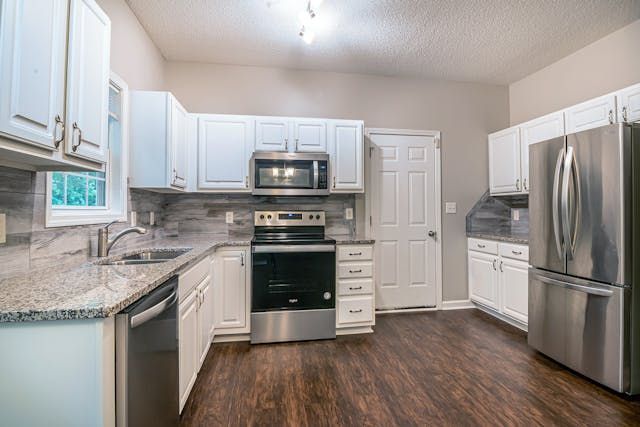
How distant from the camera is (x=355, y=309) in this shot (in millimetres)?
2854

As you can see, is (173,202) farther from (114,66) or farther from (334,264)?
(334,264)

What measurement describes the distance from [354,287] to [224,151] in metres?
1.84

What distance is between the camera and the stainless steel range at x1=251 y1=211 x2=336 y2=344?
8.69 feet

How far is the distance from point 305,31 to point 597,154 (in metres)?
2.26

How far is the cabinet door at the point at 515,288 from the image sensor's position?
9.21 ft

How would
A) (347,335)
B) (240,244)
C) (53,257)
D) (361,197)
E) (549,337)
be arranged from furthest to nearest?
(361,197) → (347,335) → (240,244) → (549,337) → (53,257)

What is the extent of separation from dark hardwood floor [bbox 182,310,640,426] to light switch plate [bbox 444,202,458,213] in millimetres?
1441

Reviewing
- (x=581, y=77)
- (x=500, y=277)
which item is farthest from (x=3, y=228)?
(x=581, y=77)

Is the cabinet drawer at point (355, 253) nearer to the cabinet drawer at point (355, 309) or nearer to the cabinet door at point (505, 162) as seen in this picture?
the cabinet drawer at point (355, 309)

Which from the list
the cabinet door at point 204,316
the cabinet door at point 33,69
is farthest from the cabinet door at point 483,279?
the cabinet door at point 33,69

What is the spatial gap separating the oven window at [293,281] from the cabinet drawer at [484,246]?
1801mm

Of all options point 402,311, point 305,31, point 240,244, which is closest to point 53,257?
point 240,244

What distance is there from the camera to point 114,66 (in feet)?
6.86

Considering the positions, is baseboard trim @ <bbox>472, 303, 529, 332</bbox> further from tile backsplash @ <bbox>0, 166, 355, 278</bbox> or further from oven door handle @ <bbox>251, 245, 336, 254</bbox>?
oven door handle @ <bbox>251, 245, 336, 254</bbox>
